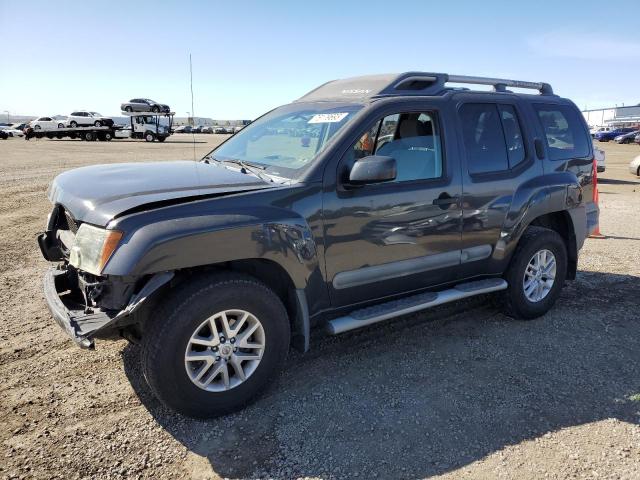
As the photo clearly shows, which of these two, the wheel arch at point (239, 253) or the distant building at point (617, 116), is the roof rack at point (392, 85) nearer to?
the wheel arch at point (239, 253)

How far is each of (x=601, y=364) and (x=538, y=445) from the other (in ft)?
4.40

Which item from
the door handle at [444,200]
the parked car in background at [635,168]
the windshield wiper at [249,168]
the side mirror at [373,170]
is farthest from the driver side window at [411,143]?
the parked car in background at [635,168]

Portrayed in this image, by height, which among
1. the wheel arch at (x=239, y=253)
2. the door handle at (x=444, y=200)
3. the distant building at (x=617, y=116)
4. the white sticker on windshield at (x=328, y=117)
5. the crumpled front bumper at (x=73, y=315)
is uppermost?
the distant building at (x=617, y=116)

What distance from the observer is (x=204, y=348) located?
296 cm

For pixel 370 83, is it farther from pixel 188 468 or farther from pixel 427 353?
pixel 188 468

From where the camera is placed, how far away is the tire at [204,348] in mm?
2740

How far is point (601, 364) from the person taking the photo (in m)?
3.80

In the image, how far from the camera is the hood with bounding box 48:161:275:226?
9.20ft

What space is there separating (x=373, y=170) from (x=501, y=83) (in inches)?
84.6

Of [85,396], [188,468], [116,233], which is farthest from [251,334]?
[85,396]

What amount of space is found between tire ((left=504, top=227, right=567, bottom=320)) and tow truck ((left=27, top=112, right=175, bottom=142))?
123ft

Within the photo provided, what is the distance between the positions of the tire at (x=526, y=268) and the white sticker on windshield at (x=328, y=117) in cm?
208

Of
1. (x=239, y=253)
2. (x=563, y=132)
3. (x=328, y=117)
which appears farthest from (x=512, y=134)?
(x=239, y=253)

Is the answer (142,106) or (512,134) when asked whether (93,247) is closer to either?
(512,134)
